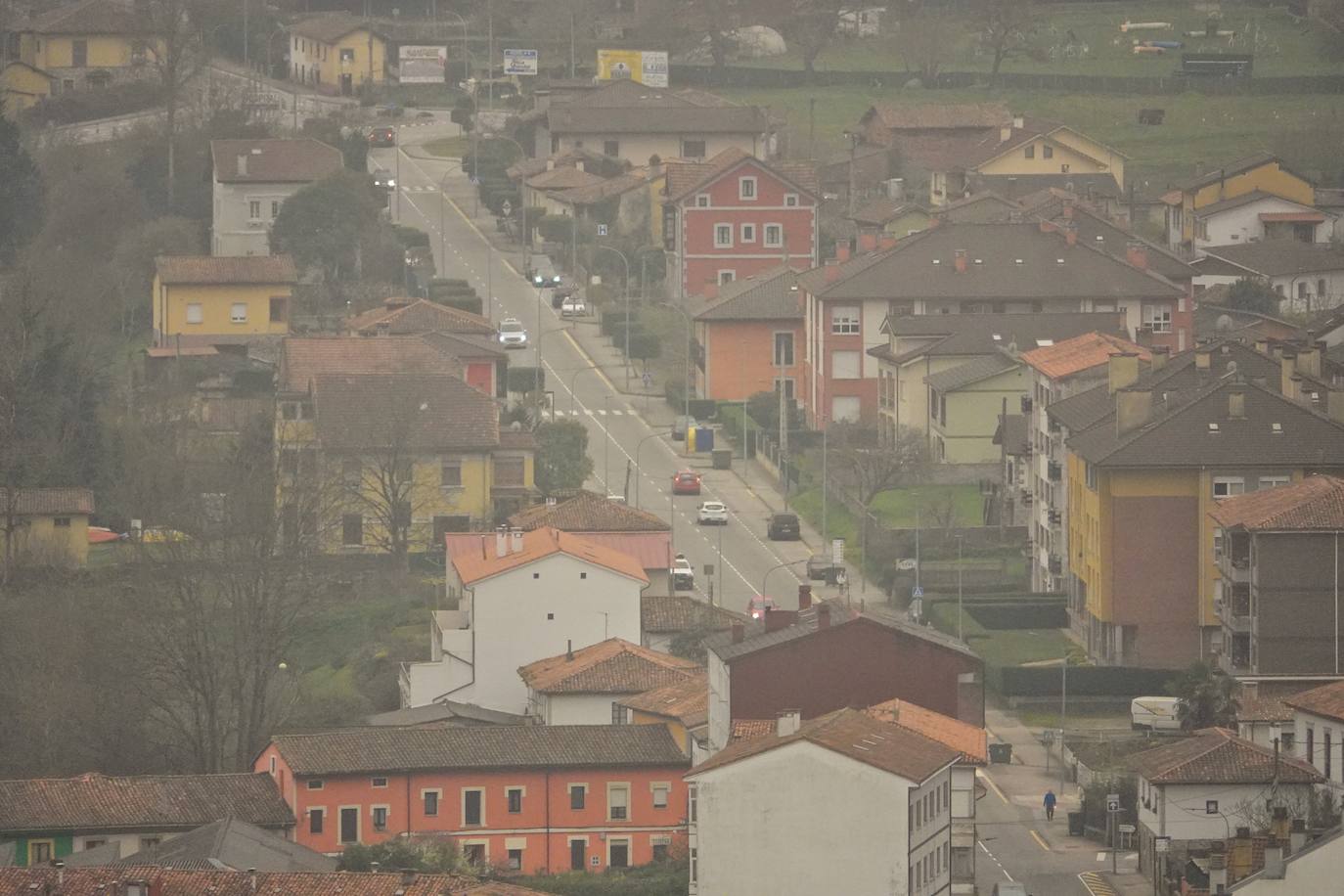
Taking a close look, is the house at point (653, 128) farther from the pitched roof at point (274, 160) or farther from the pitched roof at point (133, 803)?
the pitched roof at point (133, 803)

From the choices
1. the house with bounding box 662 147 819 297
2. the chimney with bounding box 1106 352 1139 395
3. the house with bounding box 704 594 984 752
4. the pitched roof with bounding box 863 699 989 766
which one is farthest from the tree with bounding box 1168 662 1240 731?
the house with bounding box 662 147 819 297

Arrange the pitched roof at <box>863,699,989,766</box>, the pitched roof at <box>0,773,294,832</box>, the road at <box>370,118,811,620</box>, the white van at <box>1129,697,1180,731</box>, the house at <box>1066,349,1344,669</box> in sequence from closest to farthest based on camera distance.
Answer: the pitched roof at <box>863,699,989,766</box> → the pitched roof at <box>0,773,294,832</box> → the white van at <box>1129,697,1180,731</box> → the house at <box>1066,349,1344,669</box> → the road at <box>370,118,811,620</box>

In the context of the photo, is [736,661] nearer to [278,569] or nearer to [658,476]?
[278,569]

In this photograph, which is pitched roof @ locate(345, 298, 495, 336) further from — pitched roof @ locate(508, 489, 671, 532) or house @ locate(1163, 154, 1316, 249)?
house @ locate(1163, 154, 1316, 249)

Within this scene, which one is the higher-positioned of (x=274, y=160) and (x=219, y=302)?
(x=274, y=160)

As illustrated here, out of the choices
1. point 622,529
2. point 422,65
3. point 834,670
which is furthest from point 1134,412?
point 422,65

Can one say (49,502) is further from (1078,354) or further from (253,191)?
(253,191)
